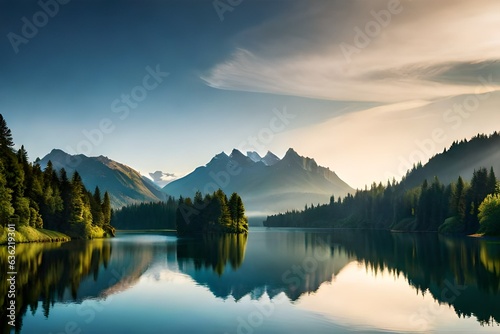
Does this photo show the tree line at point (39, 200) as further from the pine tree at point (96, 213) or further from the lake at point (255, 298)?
the lake at point (255, 298)

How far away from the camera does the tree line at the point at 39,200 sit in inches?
3942

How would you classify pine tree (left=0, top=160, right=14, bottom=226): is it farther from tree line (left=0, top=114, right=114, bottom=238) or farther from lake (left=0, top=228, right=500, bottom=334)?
lake (left=0, top=228, right=500, bottom=334)

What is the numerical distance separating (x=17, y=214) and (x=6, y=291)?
74.1 meters

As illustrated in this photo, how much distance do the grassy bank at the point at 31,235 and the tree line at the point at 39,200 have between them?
1591 millimetres

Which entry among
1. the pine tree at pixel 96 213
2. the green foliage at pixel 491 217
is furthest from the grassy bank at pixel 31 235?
the green foliage at pixel 491 217

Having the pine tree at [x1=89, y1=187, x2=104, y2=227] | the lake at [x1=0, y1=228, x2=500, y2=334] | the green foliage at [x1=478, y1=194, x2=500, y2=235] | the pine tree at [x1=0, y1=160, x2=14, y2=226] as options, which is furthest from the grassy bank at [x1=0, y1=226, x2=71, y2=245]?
→ the green foliage at [x1=478, y1=194, x2=500, y2=235]

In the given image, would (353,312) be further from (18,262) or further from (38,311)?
(18,262)

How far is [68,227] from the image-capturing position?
5443 inches

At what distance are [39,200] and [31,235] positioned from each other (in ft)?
68.6

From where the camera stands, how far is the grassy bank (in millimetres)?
88812

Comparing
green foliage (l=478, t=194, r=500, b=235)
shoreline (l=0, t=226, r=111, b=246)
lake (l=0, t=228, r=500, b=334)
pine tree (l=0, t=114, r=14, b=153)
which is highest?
pine tree (l=0, t=114, r=14, b=153)

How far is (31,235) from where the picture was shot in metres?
106

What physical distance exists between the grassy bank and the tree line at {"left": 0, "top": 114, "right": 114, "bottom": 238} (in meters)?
1.59

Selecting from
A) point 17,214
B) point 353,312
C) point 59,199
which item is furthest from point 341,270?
point 59,199
